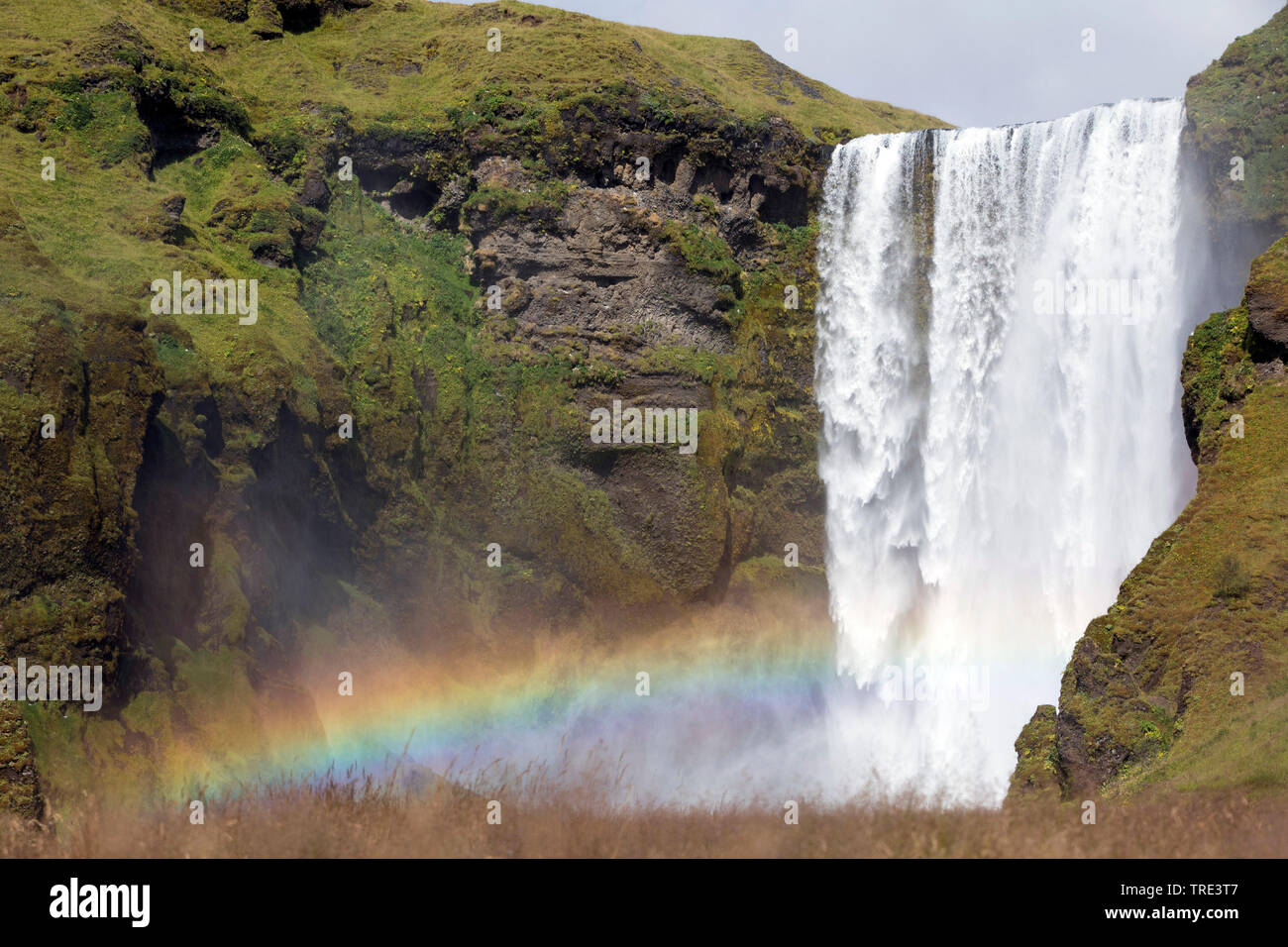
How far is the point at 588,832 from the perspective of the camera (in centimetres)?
1080

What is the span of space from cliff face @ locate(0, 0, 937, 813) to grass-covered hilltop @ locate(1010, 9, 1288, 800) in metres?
15.7

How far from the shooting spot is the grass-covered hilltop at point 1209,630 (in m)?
17.2

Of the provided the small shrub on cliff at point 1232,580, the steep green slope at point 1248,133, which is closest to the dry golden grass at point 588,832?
the small shrub on cliff at point 1232,580

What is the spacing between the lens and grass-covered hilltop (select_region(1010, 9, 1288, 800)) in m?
17.2

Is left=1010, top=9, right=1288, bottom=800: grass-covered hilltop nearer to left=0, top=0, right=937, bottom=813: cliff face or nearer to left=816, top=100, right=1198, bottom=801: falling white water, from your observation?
left=816, top=100, right=1198, bottom=801: falling white water

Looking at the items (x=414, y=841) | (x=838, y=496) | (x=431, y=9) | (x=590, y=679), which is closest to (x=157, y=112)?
(x=431, y=9)

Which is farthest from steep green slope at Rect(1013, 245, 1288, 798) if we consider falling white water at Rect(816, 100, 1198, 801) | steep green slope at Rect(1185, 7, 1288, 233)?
falling white water at Rect(816, 100, 1198, 801)

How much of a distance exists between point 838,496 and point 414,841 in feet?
97.6

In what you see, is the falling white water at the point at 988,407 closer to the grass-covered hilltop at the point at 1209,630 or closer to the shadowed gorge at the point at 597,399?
the shadowed gorge at the point at 597,399

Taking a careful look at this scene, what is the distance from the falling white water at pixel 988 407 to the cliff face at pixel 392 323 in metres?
1.95

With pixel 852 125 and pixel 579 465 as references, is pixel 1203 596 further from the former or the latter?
pixel 852 125

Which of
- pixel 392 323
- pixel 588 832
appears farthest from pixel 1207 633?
pixel 392 323

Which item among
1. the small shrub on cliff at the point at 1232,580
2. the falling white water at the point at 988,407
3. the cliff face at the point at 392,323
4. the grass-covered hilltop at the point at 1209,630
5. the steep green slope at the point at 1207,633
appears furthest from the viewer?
the falling white water at the point at 988,407

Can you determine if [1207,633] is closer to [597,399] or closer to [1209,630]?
[1209,630]
